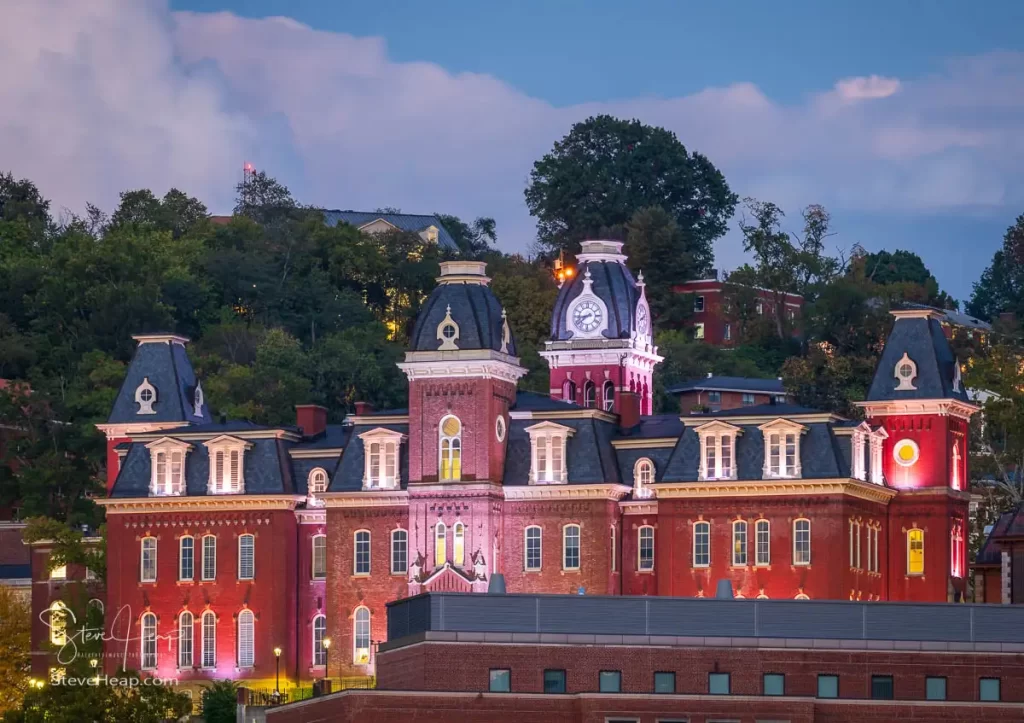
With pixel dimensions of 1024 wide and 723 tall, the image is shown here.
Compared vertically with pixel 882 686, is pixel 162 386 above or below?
above

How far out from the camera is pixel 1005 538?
125 metres

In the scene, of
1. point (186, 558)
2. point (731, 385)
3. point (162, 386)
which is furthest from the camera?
point (731, 385)

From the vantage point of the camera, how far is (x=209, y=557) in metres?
138

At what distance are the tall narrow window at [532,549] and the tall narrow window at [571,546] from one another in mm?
1002

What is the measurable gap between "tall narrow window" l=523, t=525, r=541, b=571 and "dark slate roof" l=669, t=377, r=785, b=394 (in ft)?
135

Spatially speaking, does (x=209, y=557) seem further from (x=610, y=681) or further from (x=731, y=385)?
(x=731, y=385)

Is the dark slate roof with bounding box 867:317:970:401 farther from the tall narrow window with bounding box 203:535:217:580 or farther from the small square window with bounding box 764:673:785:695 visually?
the small square window with bounding box 764:673:785:695

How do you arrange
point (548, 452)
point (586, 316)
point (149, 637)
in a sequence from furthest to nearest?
point (586, 316), point (149, 637), point (548, 452)

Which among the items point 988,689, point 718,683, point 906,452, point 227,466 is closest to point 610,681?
point 718,683

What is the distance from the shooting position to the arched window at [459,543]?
133125mm

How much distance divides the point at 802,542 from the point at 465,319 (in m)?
15.9

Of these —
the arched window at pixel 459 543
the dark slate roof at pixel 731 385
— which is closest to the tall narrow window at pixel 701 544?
the arched window at pixel 459 543

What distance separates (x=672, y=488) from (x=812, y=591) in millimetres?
7044

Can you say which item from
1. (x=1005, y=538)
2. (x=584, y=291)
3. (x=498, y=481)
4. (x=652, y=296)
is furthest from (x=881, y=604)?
(x=652, y=296)
